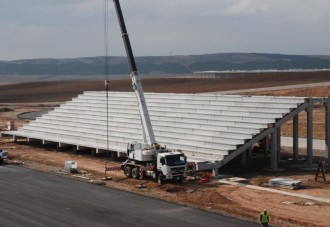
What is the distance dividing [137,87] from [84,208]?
38.7ft

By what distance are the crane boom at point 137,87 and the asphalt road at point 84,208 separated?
4875mm

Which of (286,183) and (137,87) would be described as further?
(137,87)

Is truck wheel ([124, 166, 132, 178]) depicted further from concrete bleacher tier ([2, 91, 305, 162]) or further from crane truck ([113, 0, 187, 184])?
concrete bleacher tier ([2, 91, 305, 162])

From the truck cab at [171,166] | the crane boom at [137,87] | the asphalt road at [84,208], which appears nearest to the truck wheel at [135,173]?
the crane boom at [137,87]

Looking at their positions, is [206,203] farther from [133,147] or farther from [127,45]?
[127,45]

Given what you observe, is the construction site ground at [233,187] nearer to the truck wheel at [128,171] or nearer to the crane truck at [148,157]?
the truck wheel at [128,171]

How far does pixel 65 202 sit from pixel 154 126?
19.3 metres

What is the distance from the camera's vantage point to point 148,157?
3606 centimetres

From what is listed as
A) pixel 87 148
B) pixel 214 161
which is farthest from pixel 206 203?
pixel 87 148

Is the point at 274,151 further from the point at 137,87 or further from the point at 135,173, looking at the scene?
the point at 137,87

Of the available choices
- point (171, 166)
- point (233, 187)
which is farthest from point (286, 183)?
point (171, 166)

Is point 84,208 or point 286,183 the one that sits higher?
point 286,183

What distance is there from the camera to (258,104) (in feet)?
141

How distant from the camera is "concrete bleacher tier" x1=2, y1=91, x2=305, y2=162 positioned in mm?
40844
